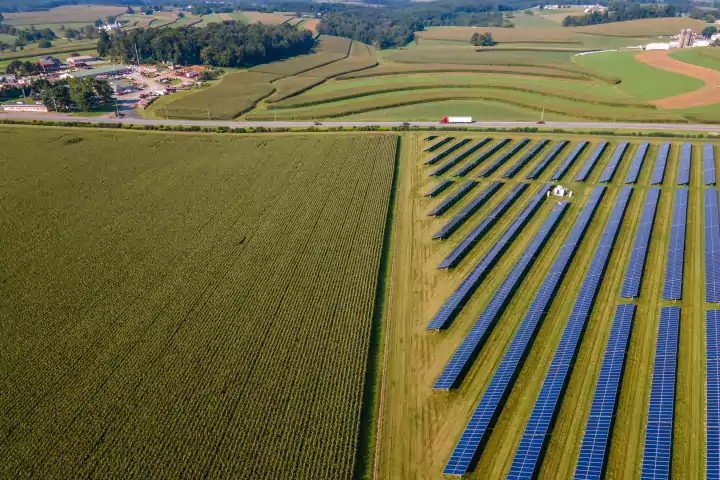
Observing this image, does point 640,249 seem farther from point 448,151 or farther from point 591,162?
point 448,151

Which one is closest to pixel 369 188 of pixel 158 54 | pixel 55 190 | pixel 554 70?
pixel 55 190

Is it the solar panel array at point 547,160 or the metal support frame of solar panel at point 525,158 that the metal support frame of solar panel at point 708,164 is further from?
the metal support frame of solar panel at point 525,158

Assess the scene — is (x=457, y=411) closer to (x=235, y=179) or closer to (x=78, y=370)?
(x=78, y=370)

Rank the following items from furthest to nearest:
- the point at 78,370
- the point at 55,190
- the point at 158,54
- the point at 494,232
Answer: the point at 158,54
the point at 55,190
the point at 494,232
the point at 78,370

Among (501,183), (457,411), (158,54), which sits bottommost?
(457,411)

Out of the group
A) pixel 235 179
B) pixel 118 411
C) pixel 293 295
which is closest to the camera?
pixel 118 411

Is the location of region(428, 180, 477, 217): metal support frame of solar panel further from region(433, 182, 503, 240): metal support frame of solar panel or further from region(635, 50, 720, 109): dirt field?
region(635, 50, 720, 109): dirt field
